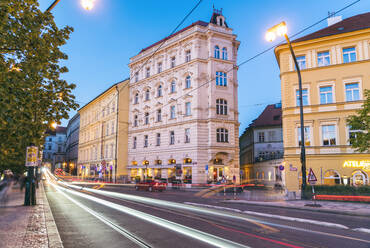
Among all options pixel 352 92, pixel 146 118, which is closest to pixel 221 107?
pixel 146 118

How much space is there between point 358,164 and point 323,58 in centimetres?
1067

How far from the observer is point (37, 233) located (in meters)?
8.57

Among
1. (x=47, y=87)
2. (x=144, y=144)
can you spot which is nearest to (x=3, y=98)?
(x=47, y=87)

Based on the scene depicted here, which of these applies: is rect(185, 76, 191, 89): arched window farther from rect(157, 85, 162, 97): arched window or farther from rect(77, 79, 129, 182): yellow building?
rect(77, 79, 129, 182): yellow building

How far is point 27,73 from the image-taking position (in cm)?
785

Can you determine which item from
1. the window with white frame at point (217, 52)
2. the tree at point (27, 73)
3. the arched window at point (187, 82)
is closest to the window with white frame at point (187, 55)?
the arched window at point (187, 82)

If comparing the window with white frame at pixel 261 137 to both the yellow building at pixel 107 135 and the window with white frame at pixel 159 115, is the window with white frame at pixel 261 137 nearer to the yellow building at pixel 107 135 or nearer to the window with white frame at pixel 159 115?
the window with white frame at pixel 159 115

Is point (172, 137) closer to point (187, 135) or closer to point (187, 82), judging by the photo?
→ point (187, 135)

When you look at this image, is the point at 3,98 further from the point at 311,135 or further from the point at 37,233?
the point at 311,135

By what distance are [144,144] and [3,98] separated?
40229mm

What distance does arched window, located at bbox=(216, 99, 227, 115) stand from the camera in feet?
124

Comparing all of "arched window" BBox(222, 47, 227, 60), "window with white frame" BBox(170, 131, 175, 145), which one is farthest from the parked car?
"arched window" BBox(222, 47, 227, 60)

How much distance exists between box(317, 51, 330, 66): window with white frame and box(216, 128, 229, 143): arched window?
13902 millimetres

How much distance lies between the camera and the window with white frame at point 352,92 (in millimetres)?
26828
